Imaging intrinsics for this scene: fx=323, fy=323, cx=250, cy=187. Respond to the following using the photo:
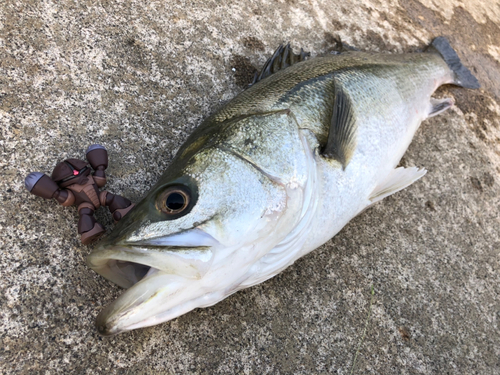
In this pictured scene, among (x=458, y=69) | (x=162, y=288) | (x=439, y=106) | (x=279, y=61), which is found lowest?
(x=162, y=288)

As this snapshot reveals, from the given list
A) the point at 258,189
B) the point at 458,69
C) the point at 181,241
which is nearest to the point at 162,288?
the point at 181,241

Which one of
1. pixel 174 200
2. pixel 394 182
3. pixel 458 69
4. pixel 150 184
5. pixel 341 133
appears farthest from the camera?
pixel 458 69

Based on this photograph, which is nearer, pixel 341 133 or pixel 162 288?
pixel 162 288

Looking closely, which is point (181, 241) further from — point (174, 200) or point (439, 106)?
point (439, 106)

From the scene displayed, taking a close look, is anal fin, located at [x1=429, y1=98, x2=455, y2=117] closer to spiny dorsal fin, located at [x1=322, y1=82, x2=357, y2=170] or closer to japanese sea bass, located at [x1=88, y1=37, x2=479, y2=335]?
japanese sea bass, located at [x1=88, y1=37, x2=479, y2=335]

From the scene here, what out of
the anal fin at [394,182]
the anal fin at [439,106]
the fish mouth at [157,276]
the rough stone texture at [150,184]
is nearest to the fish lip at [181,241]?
the fish mouth at [157,276]

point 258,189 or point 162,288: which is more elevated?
point 258,189
